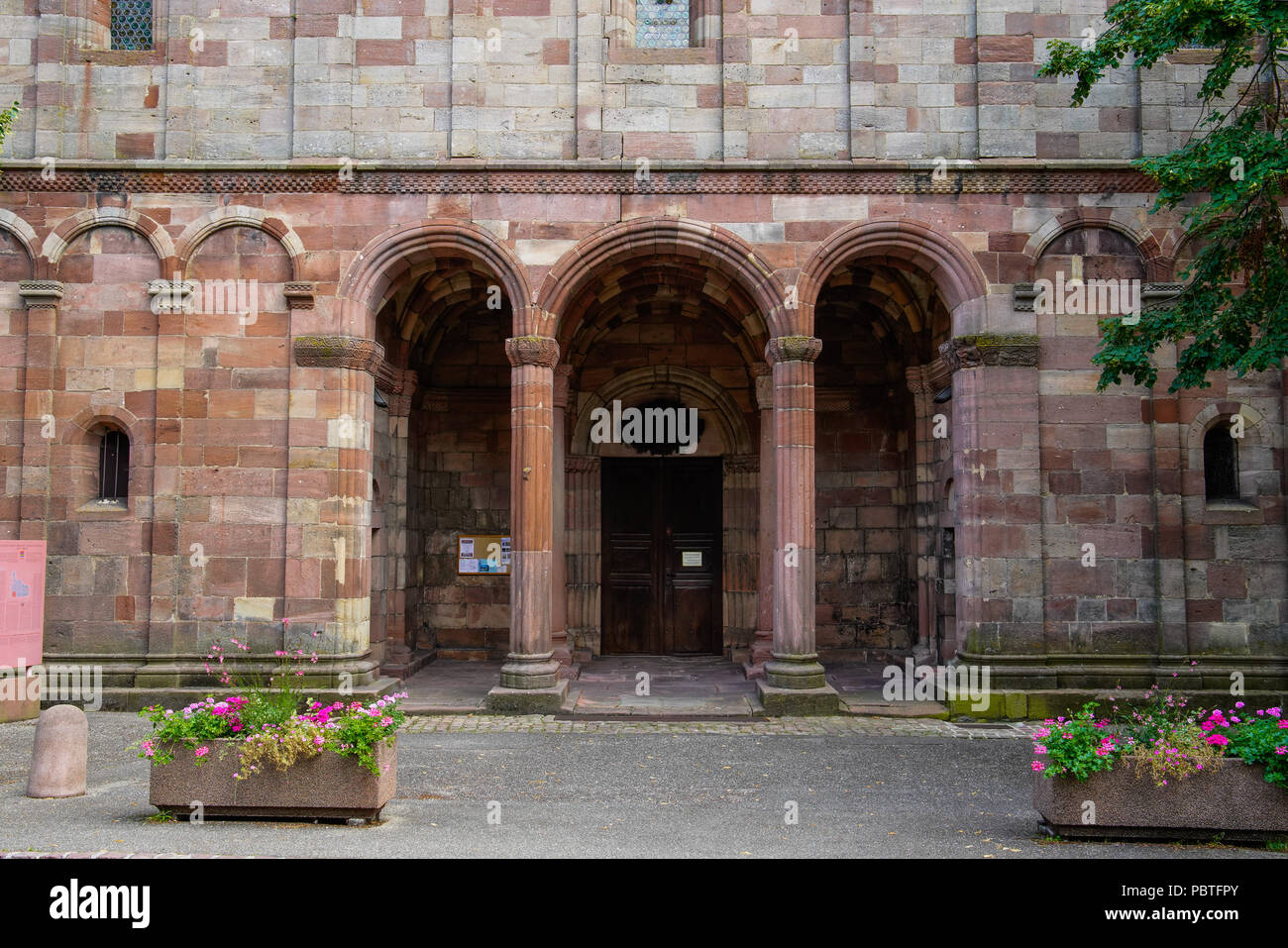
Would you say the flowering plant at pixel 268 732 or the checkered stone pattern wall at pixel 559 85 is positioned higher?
the checkered stone pattern wall at pixel 559 85

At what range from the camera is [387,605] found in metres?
14.0

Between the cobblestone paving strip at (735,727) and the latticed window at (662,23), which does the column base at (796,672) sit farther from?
the latticed window at (662,23)

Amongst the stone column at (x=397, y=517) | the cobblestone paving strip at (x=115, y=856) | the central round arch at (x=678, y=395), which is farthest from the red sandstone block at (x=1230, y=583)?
the cobblestone paving strip at (x=115, y=856)

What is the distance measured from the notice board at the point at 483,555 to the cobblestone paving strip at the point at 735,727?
4.51 meters

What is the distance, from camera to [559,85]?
39.5 ft

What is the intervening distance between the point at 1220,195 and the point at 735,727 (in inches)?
295

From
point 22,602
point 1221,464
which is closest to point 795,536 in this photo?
point 1221,464

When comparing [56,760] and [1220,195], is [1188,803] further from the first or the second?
[56,760]

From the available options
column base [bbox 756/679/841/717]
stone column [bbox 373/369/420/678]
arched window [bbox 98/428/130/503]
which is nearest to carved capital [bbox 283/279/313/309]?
stone column [bbox 373/369/420/678]

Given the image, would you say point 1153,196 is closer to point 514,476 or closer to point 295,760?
point 514,476

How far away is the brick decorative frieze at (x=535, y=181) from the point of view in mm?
11883

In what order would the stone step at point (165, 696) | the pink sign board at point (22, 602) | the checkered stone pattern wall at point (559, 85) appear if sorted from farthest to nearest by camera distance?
the checkered stone pattern wall at point (559, 85)
the stone step at point (165, 696)
the pink sign board at point (22, 602)

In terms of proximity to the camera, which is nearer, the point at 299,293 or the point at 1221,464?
the point at 299,293
